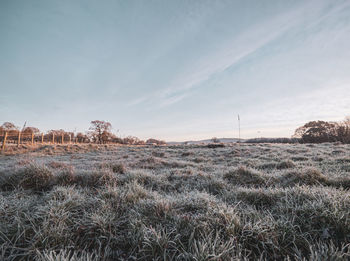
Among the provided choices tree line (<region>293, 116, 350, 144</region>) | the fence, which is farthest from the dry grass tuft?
tree line (<region>293, 116, 350, 144</region>)

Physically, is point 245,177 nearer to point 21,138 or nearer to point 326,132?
point 21,138

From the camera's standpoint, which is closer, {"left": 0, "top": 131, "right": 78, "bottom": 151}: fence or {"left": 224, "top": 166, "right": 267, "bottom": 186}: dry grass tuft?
{"left": 224, "top": 166, "right": 267, "bottom": 186}: dry grass tuft

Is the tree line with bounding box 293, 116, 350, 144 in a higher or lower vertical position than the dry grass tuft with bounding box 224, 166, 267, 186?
higher

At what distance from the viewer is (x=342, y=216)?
1.40 m

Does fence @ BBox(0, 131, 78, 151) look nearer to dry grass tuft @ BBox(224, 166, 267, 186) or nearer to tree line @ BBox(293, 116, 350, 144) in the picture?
dry grass tuft @ BBox(224, 166, 267, 186)

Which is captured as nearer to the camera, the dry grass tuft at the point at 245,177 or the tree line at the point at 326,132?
the dry grass tuft at the point at 245,177

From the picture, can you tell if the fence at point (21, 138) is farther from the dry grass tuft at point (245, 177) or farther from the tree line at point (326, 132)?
the tree line at point (326, 132)

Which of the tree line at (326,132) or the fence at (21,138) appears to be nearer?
the fence at (21,138)

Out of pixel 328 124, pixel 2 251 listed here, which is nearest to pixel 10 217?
pixel 2 251

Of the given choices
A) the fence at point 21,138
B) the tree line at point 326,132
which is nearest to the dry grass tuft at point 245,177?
the fence at point 21,138

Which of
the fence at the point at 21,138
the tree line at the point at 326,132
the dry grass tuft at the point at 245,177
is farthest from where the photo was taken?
the tree line at the point at 326,132

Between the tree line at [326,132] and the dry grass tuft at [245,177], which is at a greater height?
the tree line at [326,132]

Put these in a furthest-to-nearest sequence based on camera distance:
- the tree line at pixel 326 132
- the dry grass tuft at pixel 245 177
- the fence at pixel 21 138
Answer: the tree line at pixel 326 132 < the fence at pixel 21 138 < the dry grass tuft at pixel 245 177

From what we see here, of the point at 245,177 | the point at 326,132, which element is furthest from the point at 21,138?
the point at 326,132
